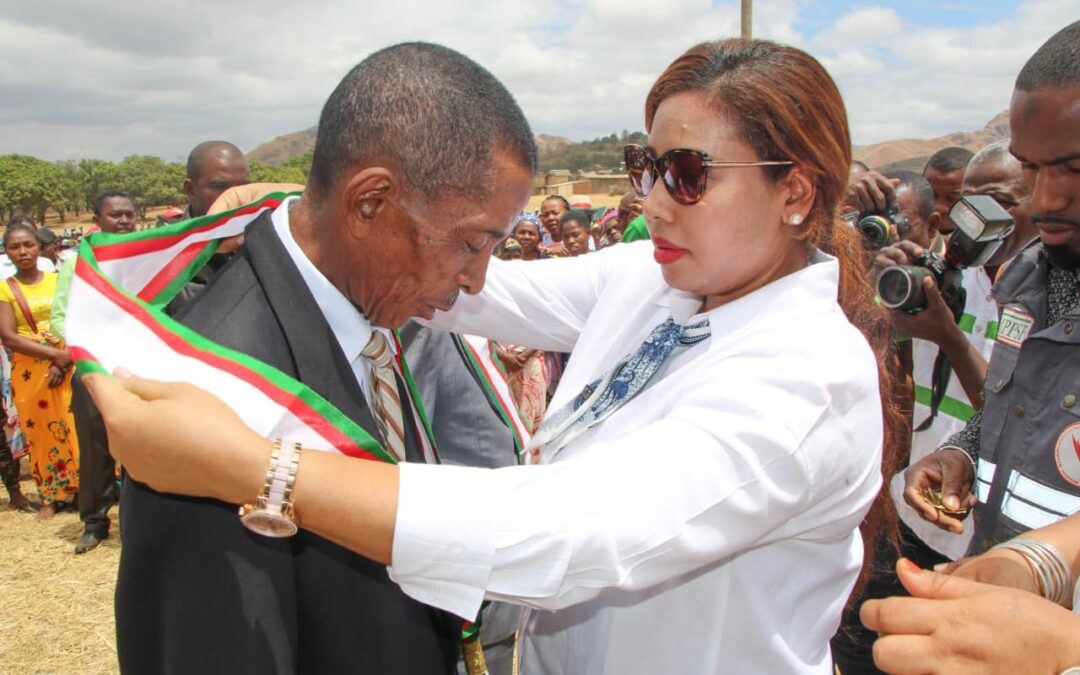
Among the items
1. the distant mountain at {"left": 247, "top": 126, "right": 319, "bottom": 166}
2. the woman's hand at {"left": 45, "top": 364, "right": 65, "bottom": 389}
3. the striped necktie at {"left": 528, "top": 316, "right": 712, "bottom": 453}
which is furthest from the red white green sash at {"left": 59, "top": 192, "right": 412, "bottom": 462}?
the distant mountain at {"left": 247, "top": 126, "right": 319, "bottom": 166}

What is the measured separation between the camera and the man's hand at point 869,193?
2902 millimetres

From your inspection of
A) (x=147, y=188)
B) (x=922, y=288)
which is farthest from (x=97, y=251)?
(x=147, y=188)

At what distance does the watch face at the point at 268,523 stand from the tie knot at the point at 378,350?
0.62m

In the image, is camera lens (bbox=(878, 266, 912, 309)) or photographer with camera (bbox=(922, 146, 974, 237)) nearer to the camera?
camera lens (bbox=(878, 266, 912, 309))

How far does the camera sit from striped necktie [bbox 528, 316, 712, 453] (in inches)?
67.0

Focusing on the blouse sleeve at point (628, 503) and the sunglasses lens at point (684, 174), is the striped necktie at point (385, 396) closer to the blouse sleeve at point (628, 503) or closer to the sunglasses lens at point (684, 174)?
the blouse sleeve at point (628, 503)

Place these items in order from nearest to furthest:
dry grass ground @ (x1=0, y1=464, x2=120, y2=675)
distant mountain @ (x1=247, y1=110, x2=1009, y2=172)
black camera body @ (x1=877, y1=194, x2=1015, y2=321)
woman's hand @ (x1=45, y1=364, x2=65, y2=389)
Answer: black camera body @ (x1=877, y1=194, x2=1015, y2=321), dry grass ground @ (x1=0, y1=464, x2=120, y2=675), woman's hand @ (x1=45, y1=364, x2=65, y2=389), distant mountain @ (x1=247, y1=110, x2=1009, y2=172)

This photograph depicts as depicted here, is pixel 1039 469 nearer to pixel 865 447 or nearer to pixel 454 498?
pixel 865 447

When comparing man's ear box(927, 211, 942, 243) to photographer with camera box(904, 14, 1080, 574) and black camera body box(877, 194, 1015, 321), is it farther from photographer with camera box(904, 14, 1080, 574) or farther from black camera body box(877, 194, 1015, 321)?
photographer with camera box(904, 14, 1080, 574)

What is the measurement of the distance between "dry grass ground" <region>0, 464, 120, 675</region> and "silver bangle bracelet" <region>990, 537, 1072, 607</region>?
4708 mm

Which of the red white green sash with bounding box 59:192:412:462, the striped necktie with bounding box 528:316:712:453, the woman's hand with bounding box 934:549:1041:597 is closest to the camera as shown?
the red white green sash with bounding box 59:192:412:462

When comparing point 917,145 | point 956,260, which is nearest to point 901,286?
point 956,260

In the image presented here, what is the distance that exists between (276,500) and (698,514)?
66 centimetres

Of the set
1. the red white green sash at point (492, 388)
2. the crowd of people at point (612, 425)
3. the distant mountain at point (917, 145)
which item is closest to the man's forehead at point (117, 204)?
the red white green sash at point (492, 388)
